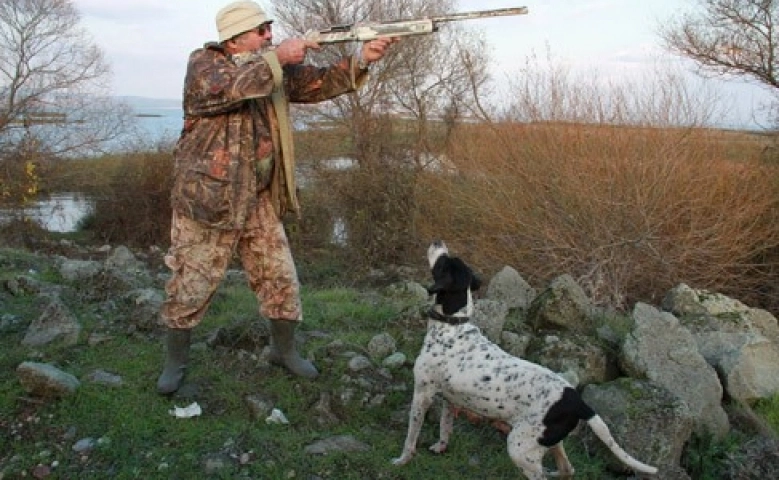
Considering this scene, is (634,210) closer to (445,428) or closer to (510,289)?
(510,289)

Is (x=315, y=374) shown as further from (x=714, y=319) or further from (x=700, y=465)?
(x=714, y=319)

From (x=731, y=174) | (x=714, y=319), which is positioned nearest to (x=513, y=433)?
(x=714, y=319)

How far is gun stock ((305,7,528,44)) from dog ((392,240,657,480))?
3.95 ft

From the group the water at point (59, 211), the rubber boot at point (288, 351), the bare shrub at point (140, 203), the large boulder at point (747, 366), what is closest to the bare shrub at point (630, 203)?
the large boulder at point (747, 366)

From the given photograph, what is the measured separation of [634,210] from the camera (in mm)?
10172

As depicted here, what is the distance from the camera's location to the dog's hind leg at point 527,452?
3.30m

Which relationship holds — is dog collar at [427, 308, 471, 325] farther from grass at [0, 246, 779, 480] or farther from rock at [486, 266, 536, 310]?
rock at [486, 266, 536, 310]

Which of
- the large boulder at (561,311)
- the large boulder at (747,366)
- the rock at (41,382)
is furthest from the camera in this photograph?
the large boulder at (561,311)

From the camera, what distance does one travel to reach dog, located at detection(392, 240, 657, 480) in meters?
3.31

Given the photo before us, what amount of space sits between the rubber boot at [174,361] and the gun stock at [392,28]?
1863 mm

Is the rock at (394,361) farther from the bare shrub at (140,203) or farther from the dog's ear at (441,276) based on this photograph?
the bare shrub at (140,203)

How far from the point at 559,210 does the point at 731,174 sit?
103 inches

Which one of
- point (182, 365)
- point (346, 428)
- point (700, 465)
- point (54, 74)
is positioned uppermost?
point (54, 74)

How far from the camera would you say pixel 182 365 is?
419 centimetres
